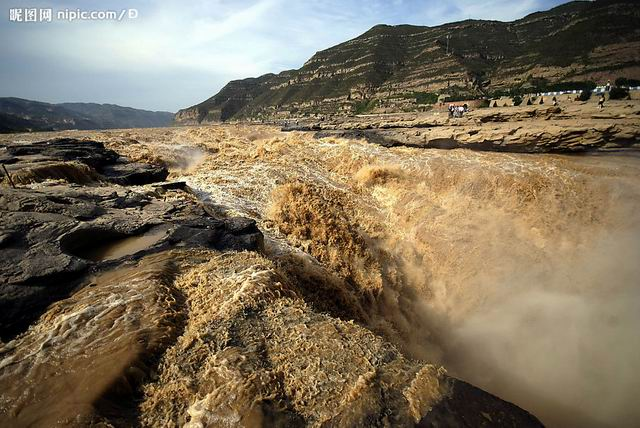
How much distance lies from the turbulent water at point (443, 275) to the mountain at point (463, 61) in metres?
33.1

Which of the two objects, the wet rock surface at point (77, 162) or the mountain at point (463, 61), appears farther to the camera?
the mountain at point (463, 61)

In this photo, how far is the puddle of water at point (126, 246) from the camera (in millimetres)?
6301

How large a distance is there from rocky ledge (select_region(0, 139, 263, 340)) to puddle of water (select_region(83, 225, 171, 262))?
18mm

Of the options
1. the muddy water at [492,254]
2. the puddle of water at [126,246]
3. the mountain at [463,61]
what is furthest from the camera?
the mountain at [463,61]

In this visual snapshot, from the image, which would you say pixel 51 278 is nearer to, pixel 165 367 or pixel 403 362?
pixel 165 367

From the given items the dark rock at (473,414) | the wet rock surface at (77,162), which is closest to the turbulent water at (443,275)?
the dark rock at (473,414)

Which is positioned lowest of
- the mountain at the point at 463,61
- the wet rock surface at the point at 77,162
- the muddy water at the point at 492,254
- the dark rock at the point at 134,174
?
Result: the muddy water at the point at 492,254

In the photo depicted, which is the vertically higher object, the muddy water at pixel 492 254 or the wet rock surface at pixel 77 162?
the wet rock surface at pixel 77 162

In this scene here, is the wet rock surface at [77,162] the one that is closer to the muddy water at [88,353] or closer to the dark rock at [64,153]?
the dark rock at [64,153]

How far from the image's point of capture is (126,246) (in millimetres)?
6574

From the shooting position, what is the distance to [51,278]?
523cm

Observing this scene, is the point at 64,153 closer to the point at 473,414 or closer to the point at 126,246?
the point at 126,246

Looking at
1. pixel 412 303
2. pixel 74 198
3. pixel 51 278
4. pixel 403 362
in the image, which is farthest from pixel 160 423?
pixel 412 303

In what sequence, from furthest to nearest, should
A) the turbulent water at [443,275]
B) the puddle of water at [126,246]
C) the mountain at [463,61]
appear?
the mountain at [463,61] < the puddle of water at [126,246] < the turbulent water at [443,275]
